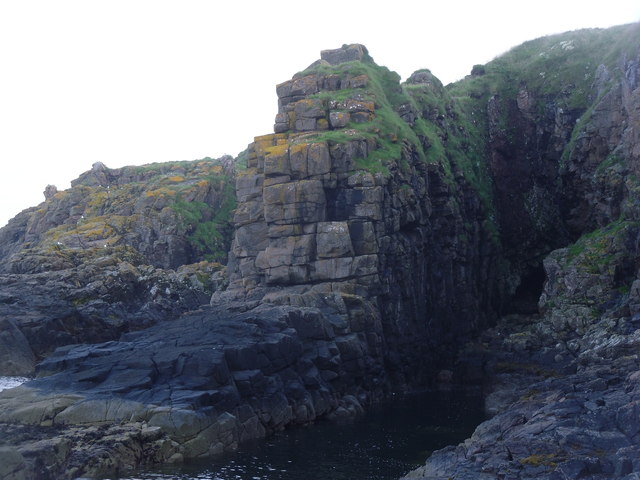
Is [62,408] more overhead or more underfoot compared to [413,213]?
more underfoot

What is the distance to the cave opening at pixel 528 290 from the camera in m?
105

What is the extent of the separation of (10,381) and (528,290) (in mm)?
73972

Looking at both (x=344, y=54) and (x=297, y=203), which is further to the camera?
(x=344, y=54)

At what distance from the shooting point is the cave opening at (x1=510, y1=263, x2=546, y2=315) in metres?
105

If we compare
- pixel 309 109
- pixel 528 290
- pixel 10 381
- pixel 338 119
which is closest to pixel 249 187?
pixel 309 109

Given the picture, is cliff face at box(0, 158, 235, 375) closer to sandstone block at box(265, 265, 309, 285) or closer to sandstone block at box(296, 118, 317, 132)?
sandstone block at box(265, 265, 309, 285)

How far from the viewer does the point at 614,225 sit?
8344 cm

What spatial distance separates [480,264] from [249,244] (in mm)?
37359

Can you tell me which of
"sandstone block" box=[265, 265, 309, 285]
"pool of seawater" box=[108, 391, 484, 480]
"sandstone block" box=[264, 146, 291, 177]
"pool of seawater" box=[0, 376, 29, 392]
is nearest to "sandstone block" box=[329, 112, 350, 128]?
"sandstone block" box=[264, 146, 291, 177]

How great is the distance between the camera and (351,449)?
52219mm

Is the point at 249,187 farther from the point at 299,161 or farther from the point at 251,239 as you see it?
the point at 299,161

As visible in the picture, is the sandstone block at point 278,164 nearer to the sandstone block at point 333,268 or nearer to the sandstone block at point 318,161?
the sandstone block at point 318,161

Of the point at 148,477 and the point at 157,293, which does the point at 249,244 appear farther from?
the point at 148,477

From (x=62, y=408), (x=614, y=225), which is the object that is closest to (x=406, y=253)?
(x=614, y=225)
